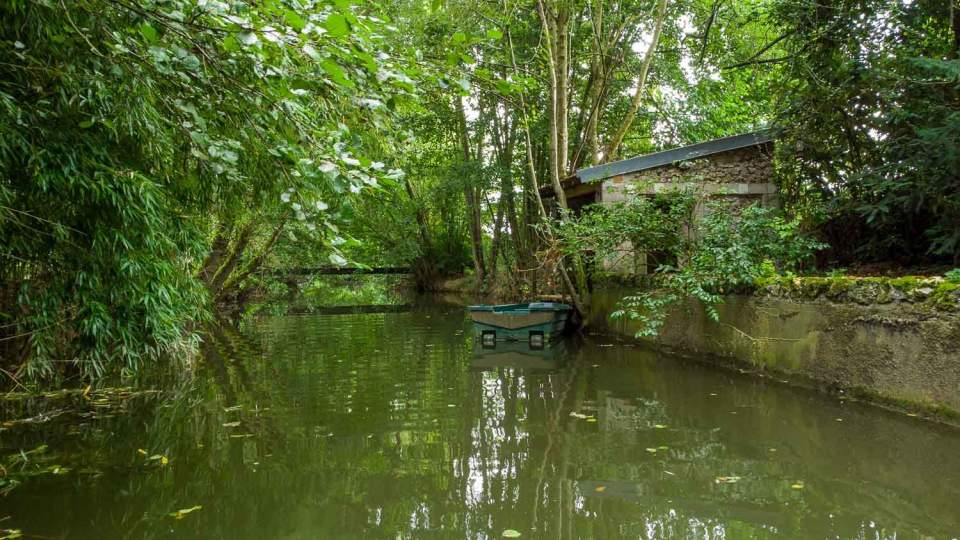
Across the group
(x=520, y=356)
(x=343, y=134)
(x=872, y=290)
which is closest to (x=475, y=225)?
(x=520, y=356)

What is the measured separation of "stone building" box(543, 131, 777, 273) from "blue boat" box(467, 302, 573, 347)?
5.15 ft

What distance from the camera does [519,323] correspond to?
11578mm

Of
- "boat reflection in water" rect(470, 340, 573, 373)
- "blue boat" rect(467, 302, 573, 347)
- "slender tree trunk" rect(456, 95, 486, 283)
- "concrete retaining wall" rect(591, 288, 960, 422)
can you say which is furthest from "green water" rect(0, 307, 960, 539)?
"slender tree trunk" rect(456, 95, 486, 283)

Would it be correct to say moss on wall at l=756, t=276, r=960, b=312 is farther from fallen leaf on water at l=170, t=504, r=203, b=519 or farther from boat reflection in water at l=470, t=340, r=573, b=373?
fallen leaf on water at l=170, t=504, r=203, b=519

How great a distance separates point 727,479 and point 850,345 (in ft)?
10.00

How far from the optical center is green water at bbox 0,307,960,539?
3555mm

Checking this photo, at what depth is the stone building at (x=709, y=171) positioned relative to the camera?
38.2 ft

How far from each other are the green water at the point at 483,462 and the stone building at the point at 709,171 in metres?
4.86

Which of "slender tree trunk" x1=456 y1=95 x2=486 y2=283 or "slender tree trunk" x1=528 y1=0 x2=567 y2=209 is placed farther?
"slender tree trunk" x1=456 y1=95 x2=486 y2=283

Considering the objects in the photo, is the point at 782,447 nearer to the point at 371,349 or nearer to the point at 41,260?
the point at 41,260

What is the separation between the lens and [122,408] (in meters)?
6.48

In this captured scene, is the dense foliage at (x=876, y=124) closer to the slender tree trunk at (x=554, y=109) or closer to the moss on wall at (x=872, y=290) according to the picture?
the moss on wall at (x=872, y=290)

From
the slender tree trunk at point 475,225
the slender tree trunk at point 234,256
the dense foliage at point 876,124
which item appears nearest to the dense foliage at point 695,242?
the dense foliage at point 876,124

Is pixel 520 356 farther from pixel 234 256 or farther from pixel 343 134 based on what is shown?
pixel 343 134
